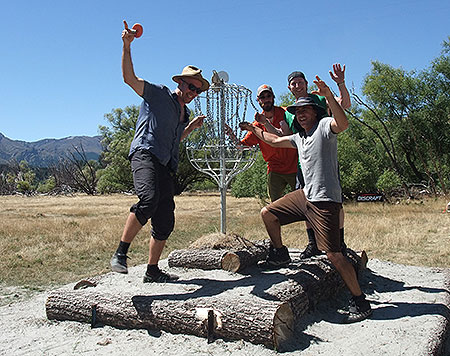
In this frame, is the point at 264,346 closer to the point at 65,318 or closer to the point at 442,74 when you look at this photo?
the point at 65,318

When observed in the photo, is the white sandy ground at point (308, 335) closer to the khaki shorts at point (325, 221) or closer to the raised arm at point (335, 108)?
the khaki shorts at point (325, 221)

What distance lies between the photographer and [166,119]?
423 cm

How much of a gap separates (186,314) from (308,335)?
103 centimetres

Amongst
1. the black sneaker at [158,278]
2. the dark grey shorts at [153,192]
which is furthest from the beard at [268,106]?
the black sneaker at [158,278]

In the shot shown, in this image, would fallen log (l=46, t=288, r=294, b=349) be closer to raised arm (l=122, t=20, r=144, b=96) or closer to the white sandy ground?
the white sandy ground

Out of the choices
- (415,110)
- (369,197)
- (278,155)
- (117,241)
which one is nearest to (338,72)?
(278,155)

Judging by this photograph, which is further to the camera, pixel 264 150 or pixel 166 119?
pixel 264 150

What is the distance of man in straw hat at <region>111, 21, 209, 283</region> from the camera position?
396 cm

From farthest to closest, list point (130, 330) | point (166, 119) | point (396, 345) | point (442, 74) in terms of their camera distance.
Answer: point (442, 74) < point (166, 119) < point (130, 330) < point (396, 345)

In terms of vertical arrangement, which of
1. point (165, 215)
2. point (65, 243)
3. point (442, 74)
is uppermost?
point (442, 74)

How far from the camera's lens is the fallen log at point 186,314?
3.47 metres

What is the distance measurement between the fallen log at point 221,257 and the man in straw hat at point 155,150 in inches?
21.1

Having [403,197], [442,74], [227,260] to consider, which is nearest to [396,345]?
[227,260]

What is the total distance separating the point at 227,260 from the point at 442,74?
2202 cm
